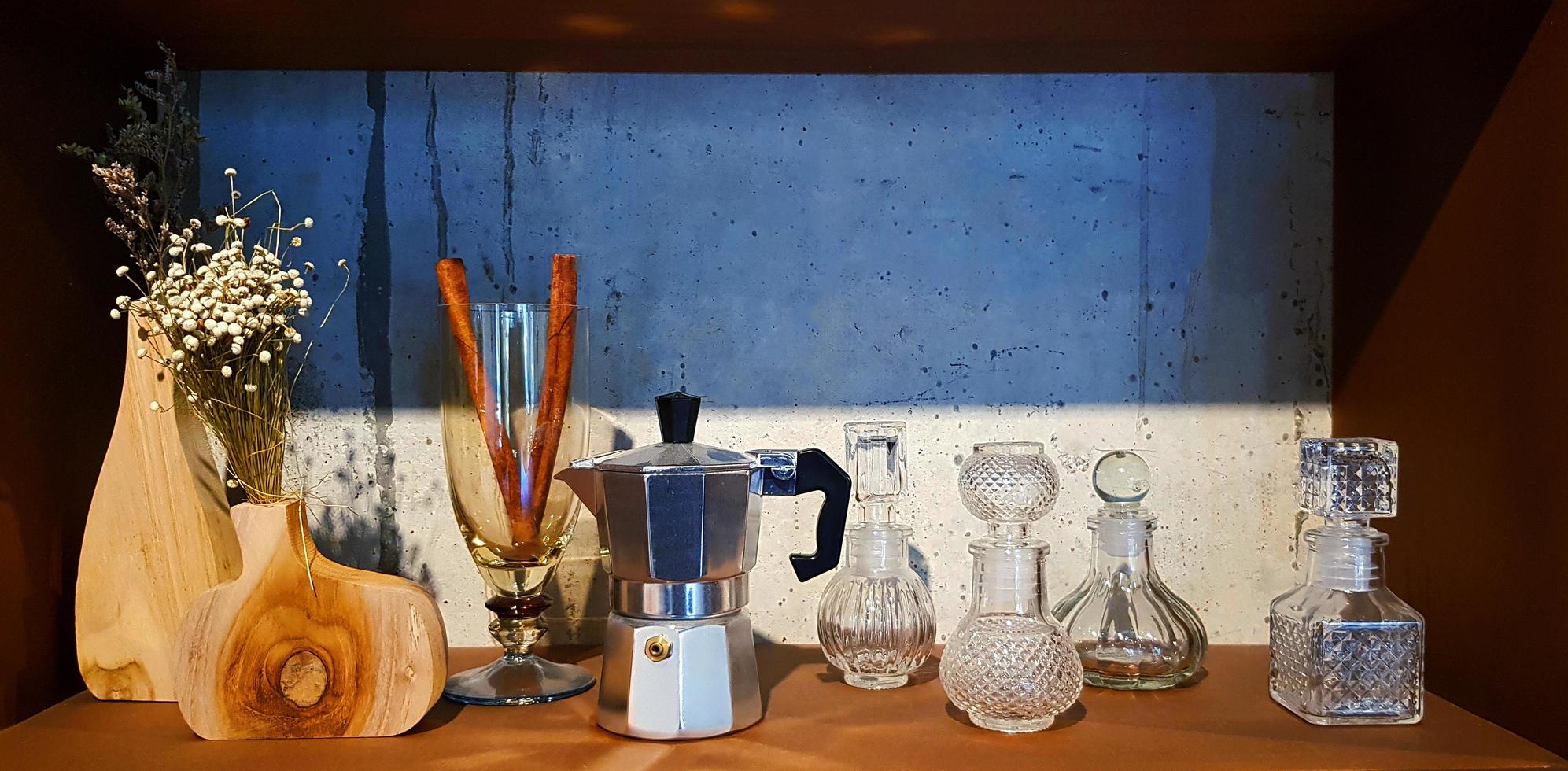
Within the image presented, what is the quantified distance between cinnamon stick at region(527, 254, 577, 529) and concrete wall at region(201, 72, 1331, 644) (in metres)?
0.16

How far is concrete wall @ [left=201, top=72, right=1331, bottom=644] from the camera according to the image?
1.15 m

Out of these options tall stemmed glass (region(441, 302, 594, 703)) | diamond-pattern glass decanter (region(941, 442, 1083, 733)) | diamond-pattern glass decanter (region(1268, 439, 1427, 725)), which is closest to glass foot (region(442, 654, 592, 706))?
tall stemmed glass (region(441, 302, 594, 703))

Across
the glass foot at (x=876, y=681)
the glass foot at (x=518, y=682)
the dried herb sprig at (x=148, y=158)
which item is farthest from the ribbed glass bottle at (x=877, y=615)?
the dried herb sprig at (x=148, y=158)

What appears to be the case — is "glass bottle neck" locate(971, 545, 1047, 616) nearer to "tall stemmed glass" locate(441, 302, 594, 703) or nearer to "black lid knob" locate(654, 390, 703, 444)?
"black lid knob" locate(654, 390, 703, 444)

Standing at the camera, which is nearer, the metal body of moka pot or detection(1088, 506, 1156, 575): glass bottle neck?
the metal body of moka pot

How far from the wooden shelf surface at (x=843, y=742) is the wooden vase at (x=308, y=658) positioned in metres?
0.02

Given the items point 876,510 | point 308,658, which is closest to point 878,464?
point 876,510

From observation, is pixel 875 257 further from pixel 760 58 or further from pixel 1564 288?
pixel 1564 288

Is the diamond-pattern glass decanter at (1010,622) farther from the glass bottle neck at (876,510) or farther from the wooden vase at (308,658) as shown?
the wooden vase at (308,658)

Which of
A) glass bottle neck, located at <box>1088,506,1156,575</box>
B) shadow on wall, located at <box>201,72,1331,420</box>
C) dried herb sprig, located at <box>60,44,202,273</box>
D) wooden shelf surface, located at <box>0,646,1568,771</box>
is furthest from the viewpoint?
shadow on wall, located at <box>201,72,1331,420</box>

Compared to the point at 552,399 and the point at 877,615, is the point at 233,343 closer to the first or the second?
the point at 552,399

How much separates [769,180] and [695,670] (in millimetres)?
535

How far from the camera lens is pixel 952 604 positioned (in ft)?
3.81

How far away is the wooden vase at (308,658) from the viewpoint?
0.85 m
